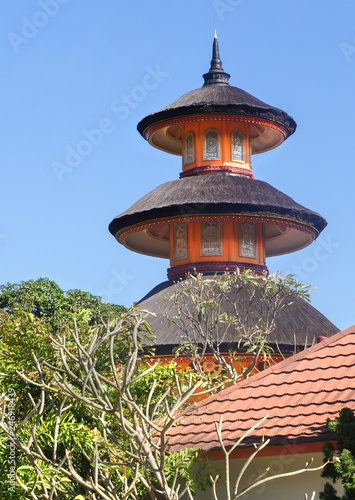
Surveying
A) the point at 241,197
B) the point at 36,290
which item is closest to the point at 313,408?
the point at 241,197

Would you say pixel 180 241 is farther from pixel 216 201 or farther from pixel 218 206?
pixel 216 201

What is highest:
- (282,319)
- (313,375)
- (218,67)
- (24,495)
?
(218,67)

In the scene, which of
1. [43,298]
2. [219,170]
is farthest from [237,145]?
[43,298]

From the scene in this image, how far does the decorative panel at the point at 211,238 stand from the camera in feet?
76.8

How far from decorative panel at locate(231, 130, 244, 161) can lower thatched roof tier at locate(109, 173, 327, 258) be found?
862mm

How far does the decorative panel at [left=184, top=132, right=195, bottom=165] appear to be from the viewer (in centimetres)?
2513

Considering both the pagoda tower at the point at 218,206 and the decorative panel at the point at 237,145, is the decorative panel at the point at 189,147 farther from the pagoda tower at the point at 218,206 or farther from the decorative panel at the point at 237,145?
the decorative panel at the point at 237,145

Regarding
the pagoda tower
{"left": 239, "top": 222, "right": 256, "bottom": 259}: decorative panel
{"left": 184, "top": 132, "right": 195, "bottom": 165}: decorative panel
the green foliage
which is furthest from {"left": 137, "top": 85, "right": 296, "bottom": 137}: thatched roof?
the green foliage

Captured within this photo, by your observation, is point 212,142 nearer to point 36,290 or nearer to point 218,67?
point 218,67

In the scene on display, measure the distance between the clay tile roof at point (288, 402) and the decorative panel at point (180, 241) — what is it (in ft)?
39.7

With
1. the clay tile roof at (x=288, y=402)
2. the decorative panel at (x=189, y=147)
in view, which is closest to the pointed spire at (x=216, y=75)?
the decorative panel at (x=189, y=147)

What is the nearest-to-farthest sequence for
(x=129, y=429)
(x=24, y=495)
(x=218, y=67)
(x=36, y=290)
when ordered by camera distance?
(x=129, y=429)
(x=24, y=495)
(x=218, y=67)
(x=36, y=290)

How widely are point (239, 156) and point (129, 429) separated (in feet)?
59.7

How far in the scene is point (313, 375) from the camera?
36.8ft
